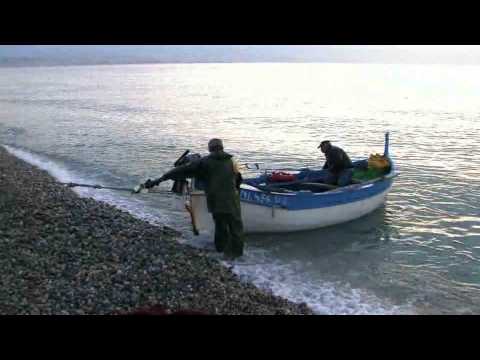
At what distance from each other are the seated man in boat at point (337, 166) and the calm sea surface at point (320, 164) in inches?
55.0

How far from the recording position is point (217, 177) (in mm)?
10492

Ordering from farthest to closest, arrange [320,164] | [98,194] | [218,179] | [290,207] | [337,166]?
[320,164], [98,194], [337,166], [290,207], [218,179]

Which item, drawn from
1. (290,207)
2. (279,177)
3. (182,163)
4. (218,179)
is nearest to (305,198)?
(290,207)

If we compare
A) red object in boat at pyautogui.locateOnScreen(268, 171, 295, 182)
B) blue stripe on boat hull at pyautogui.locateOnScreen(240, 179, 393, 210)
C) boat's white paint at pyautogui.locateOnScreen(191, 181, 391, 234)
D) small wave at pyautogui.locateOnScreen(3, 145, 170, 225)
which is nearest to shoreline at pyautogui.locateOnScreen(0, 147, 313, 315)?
boat's white paint at pyautogui.locateOnScreen(191, 181, 391, 234)

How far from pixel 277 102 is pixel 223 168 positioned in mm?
45944

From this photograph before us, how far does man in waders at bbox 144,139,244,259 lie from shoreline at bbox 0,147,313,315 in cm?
106

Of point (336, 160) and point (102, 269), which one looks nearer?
point (102, 269)

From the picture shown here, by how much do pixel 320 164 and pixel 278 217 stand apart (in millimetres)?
10136

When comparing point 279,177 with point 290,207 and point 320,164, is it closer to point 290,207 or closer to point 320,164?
point 290,207

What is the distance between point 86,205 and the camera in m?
13.2

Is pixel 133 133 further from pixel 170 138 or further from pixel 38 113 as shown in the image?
pixel 38 113

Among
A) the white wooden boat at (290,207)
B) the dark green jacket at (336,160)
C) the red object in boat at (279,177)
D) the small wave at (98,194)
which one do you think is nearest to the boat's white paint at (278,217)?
the white wooden boat at (290,207)

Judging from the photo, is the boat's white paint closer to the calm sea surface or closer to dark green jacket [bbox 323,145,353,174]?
the calm sea surface

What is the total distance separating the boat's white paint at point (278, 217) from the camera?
1177 cm
